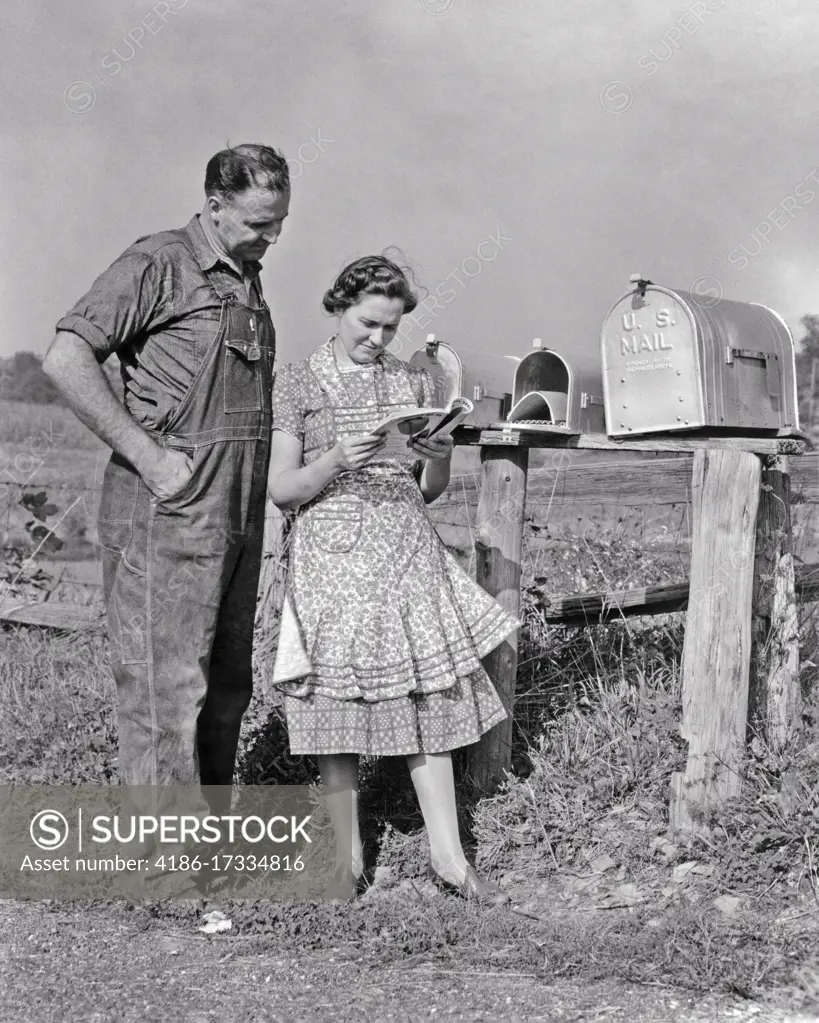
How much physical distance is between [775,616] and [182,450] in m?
2.19

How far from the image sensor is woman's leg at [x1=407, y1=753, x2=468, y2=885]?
11.0 ft

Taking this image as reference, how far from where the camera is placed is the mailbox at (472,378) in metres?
3.96

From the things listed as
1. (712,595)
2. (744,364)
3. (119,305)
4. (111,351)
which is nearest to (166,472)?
(111,351)

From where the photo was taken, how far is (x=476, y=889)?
3307 mm

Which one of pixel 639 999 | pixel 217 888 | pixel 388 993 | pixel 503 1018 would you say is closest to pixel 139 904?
pixel 217 888

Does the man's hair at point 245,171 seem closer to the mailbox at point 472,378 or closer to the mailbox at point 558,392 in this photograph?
the mailbox at point 472,378

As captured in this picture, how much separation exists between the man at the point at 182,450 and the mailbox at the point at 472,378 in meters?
0.86

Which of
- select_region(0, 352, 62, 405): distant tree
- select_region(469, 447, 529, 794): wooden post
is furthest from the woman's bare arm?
select_region(0, 352, 62, 405): distant tree

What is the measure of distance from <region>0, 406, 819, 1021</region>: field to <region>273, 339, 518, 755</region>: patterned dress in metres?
0.57

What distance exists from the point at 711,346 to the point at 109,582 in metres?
2.12

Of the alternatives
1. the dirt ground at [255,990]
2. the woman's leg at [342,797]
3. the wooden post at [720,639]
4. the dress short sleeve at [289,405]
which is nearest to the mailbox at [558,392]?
the wooden post at [720,639]

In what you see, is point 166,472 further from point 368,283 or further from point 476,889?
point 476,889

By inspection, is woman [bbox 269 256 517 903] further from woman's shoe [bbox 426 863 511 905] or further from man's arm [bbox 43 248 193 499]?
man's arm [bbox 43 248 193 499]

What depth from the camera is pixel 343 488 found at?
3363 millimetres
